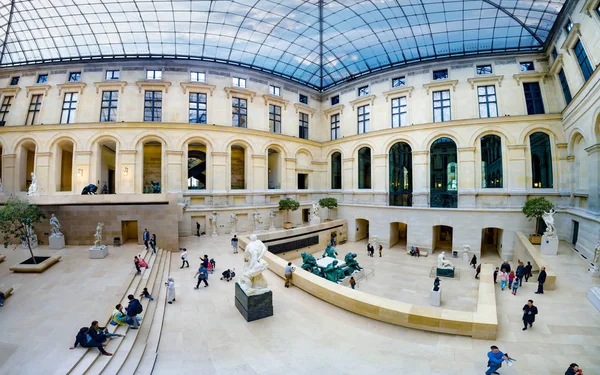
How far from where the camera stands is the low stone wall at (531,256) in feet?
36.9

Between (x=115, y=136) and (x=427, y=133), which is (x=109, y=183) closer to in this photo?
(x=115, y=136)

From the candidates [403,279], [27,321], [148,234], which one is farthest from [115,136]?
[403,279]

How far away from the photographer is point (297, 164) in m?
29.5

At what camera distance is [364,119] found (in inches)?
1100

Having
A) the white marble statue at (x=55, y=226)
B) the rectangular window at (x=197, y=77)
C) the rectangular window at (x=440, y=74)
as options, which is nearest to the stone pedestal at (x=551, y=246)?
the rectangular window at (x=440, y=74)

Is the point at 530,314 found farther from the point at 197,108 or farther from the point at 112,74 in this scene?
the point at 112,74

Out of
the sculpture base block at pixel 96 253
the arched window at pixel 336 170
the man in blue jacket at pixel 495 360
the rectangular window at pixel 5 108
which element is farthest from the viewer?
the arched window at pixel 336 170

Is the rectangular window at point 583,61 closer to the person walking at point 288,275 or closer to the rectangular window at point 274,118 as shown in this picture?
the person walking at point 288,275

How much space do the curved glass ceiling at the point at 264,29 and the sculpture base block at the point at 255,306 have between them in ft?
69.5

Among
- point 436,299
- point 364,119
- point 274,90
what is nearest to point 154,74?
point 274,90

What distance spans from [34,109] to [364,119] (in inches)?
1196

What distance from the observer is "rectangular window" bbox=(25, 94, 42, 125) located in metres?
23.6

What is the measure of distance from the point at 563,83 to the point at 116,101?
116 feet

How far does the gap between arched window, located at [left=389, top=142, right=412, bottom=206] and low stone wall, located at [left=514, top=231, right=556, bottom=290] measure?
8.33 m
